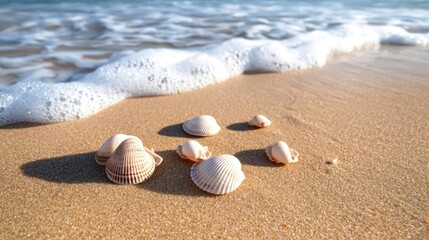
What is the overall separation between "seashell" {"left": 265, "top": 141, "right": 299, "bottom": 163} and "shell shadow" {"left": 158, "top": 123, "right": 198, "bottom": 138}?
690 mm

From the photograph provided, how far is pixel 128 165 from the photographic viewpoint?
1863 mm

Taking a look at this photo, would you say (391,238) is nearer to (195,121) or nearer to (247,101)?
(195,121)

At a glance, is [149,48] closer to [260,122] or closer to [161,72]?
[161,72]

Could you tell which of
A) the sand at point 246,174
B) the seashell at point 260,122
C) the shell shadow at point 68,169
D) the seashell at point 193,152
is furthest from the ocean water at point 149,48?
the seashell at point 193,152

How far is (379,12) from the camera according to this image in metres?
8.31

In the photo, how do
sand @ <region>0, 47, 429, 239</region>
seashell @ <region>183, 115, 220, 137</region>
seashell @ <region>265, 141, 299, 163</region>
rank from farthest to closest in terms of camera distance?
seashell @ <region>183, 115, 220, 137</region> < seashell @ <region>265, 141, 299, 163</region> < sand @ <region>0, 47, 429, 239</region>

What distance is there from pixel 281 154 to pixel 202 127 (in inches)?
26.9

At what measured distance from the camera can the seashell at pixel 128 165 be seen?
6.12ft

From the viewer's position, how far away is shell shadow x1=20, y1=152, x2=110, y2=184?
1.95m

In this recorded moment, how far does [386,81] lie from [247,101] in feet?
5.58

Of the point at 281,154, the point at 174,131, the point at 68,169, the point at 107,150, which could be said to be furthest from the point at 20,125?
the point at 281,154

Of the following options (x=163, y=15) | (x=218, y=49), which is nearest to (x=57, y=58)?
(x=218, y=49)

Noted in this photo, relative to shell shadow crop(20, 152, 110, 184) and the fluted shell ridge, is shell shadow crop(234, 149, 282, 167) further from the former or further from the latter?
shell shadow crop(20, 152, 110, 184)

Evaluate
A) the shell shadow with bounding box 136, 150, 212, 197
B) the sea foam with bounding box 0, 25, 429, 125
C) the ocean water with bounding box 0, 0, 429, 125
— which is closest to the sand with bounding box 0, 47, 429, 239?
the shell shadow with bounding box 136, 150, 212, 197
